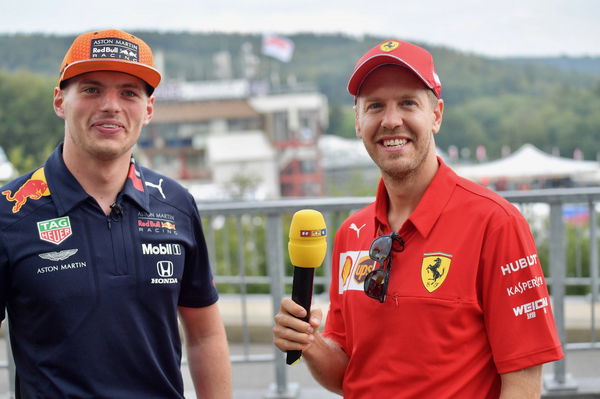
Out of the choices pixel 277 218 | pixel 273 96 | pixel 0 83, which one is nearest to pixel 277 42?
pixel 273 96

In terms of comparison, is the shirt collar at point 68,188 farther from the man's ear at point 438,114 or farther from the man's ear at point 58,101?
the man's ear at point 438,114

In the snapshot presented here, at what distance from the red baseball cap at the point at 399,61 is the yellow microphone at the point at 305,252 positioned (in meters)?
0.48

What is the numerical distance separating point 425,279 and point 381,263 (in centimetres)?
15

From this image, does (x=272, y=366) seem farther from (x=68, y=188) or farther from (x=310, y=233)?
(x=310, y=233)

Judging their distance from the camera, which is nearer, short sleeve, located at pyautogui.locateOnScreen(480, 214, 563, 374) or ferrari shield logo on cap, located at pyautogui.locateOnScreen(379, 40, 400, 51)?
short sleeve, located at pyautogui.locateOnScreen(480, 214, 563, 374)

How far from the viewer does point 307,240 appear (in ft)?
6.25

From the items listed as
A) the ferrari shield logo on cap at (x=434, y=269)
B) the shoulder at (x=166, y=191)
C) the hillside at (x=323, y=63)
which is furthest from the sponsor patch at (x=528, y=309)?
the hillside at (x=323, y=63)

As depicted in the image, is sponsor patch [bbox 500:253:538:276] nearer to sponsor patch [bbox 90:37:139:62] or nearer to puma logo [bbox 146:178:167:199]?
puma logo [bbox 146:178:167:199]

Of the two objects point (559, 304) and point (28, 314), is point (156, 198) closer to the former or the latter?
point (28, 314)

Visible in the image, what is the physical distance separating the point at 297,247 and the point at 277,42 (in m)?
101

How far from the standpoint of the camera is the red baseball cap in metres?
2.00

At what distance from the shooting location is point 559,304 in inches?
168

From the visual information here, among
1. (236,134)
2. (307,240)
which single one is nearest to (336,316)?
(307,240)

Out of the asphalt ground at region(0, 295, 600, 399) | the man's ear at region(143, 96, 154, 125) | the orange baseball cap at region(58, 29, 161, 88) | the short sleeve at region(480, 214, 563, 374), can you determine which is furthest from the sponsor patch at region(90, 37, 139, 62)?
the asphalt ground at region(0, 295, 600, 399)
